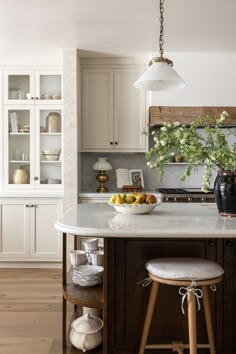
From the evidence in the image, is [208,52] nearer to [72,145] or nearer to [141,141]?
[141,141]

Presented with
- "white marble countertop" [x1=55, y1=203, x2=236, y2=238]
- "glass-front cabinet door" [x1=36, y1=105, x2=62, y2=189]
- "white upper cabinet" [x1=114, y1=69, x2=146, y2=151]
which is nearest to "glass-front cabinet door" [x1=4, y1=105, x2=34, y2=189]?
"glass-front cabinet door" [x1=36, y1=105, x2=62, y2=189]

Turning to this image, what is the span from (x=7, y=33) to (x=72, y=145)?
1.29 meters

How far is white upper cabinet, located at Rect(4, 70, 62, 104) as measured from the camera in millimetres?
4617

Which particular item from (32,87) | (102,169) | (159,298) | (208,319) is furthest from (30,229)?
(208,319)

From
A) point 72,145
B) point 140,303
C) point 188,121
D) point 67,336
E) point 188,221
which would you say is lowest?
point 67,336

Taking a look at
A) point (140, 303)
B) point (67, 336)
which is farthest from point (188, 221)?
point (67, 336)

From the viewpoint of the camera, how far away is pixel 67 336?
262 cm

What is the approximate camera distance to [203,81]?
4430mm

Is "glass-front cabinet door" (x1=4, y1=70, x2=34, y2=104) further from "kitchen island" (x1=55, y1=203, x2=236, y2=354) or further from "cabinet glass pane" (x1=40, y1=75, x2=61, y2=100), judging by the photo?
"kitchen island" (x1=55, y1=203, x2=236, y2=354)

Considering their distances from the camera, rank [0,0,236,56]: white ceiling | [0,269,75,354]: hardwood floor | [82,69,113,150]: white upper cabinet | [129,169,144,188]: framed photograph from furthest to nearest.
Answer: [129,169,144,188]: framed photograph < [82,69,113,150]: white upper cabinet < [0,0,236,56]: white ceiling < [0,269,75,354]: hardwood floor

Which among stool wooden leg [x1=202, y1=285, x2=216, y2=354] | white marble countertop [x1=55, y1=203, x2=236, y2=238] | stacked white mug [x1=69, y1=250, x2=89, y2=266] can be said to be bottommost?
stool wooden leg [x1=202, y1=285, x2=216, y2=354]

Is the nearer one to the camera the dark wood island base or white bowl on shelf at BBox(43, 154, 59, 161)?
the dark wood island base

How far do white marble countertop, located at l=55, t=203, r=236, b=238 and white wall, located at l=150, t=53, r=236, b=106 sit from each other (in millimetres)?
1961

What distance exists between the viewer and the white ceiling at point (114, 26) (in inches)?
126
